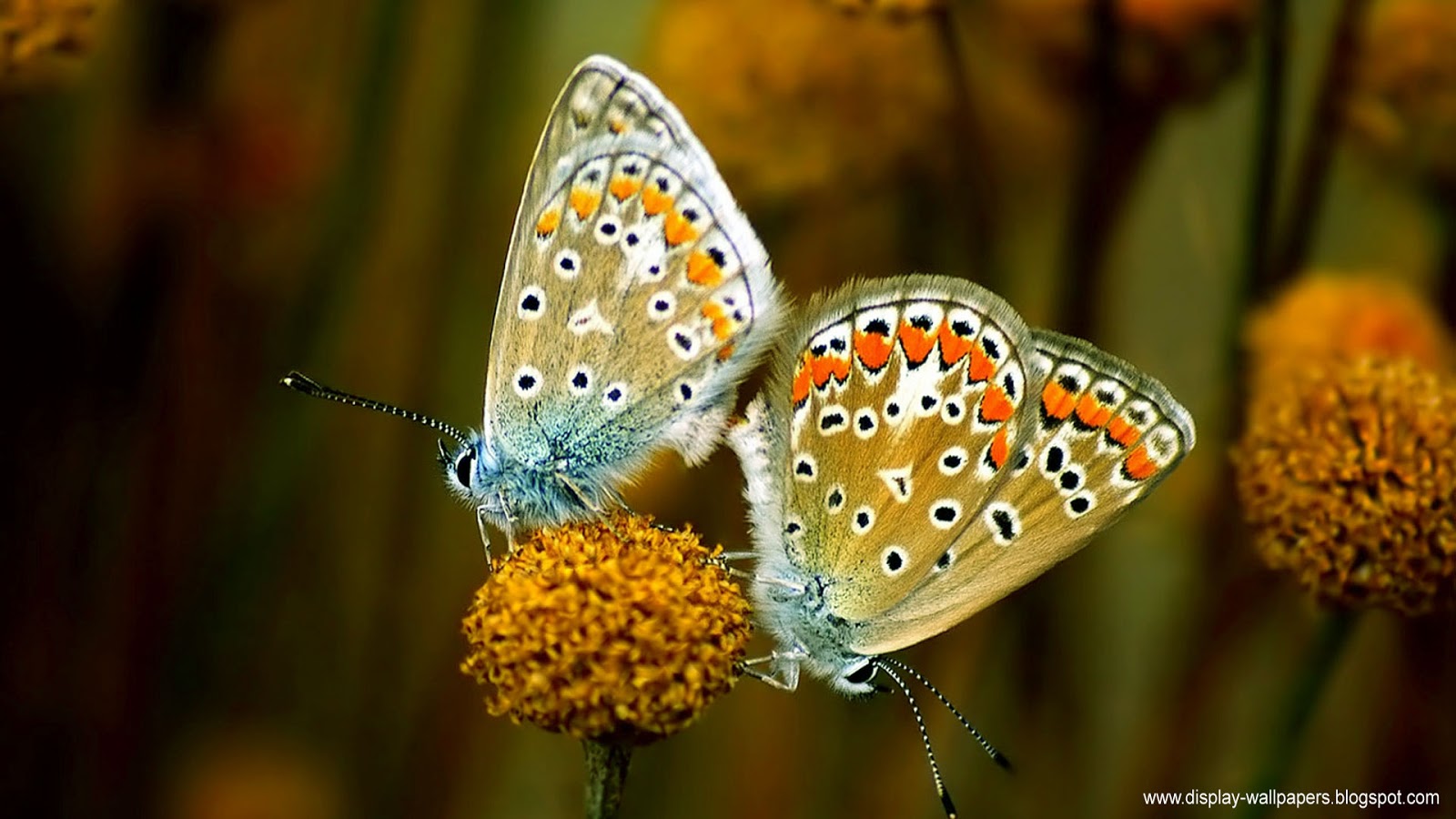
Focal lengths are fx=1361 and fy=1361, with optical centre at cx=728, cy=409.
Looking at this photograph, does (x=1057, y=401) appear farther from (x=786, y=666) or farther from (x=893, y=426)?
(x=786, y=666)

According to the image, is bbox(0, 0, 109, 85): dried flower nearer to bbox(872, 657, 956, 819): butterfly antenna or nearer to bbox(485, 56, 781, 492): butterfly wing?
bbox(485, 56, 781, 492): butterfly wing

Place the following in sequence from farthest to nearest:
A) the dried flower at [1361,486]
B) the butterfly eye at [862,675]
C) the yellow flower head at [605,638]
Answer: the butterfly eye at [862,675] < the dried flower at [1361,486] < the yellow flower head at [605,638]

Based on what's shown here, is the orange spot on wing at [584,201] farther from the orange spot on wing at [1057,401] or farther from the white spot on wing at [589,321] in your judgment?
the orange spot on wing at [1057,401]

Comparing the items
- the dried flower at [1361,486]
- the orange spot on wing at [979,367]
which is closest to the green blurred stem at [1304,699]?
the dried flower at [1361,486]

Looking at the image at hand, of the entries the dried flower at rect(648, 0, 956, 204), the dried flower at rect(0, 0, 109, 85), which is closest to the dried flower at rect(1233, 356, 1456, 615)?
the dried flower at rect(648, 0, 956, 204)

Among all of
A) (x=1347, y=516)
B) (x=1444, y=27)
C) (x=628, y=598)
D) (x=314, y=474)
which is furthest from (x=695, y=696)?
(x=1444, y=27)

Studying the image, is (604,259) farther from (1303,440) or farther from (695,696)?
(1303,440)
